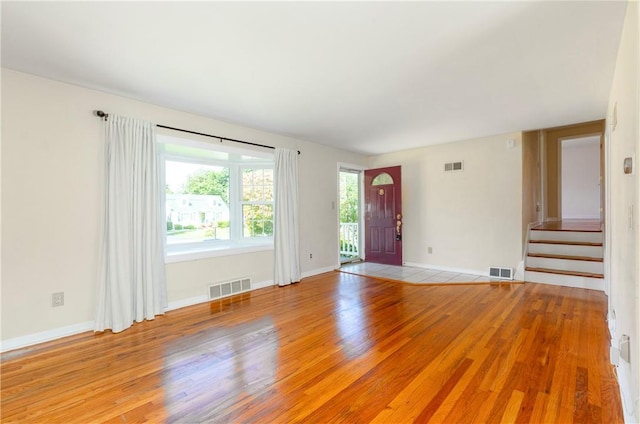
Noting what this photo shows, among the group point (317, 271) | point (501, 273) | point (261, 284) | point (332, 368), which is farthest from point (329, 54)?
point (501, 273)

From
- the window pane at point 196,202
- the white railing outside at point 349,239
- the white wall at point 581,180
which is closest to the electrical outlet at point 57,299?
the window pane at point 196,202

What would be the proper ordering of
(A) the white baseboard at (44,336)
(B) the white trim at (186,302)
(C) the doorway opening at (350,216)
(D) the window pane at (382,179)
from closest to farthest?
(A) the white baseboard at (44,336) → (B) the white trim at (186,302) → (D) the window pane at (382,179) → (C) the doorway opening at (350,216)

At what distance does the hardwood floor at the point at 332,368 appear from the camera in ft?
5.69

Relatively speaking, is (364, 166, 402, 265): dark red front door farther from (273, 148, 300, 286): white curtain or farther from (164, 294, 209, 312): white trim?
(164, 294, 209, 312): white trim

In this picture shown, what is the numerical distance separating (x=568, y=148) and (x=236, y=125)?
947 centimetres

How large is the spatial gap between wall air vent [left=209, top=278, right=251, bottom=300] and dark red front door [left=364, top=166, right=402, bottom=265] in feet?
9.90

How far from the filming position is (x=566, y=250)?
473 cm

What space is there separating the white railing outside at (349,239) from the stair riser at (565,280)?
334cm

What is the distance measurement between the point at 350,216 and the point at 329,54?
16.5 ft

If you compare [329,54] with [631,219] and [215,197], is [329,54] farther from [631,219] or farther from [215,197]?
[215,197]

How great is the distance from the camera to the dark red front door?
19.6 ft

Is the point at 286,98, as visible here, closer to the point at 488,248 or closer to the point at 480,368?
the point at 480,368

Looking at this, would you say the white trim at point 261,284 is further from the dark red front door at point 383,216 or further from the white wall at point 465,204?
the white wall at point 465,204

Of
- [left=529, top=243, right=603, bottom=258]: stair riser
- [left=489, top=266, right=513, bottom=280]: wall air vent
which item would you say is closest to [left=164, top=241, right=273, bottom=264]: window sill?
[left=489, top=266, right=513, bottom=280]: wall air vent
